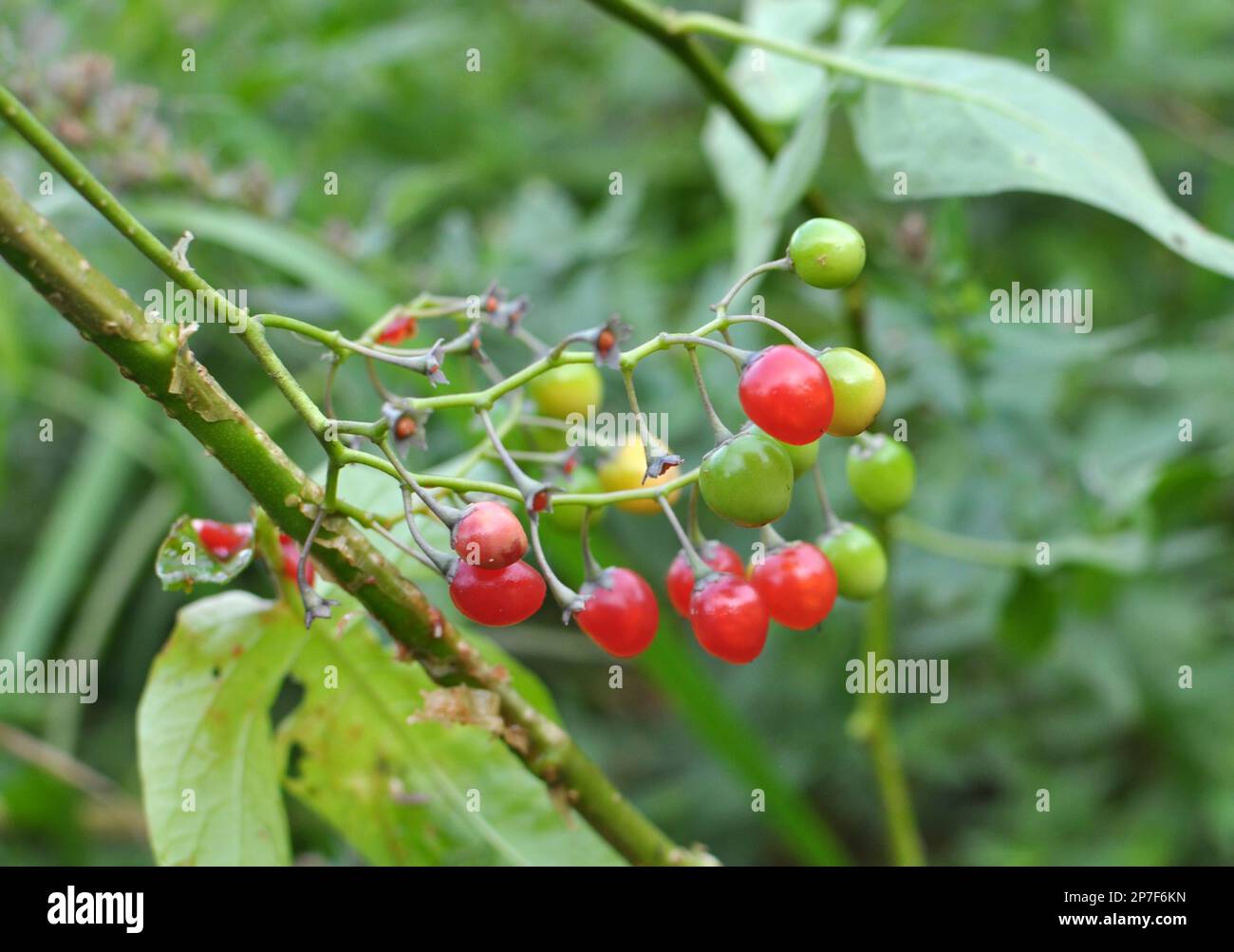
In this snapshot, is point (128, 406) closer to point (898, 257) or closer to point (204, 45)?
point (204, 45)

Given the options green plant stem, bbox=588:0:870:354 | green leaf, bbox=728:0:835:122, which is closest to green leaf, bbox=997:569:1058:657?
green plant stem, bbox=588:0:870:354

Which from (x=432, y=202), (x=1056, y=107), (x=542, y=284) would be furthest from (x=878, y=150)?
(x=432, y=202)

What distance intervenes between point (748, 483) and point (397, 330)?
294 mm

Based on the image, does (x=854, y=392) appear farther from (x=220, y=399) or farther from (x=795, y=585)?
(x=220, y=399)

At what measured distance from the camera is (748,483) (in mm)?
532

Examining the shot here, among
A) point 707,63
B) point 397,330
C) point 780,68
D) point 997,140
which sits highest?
point 780,68

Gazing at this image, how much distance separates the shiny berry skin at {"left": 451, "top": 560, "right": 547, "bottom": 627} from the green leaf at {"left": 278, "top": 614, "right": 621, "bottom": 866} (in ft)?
0.58

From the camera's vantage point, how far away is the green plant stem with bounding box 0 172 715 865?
49 cm

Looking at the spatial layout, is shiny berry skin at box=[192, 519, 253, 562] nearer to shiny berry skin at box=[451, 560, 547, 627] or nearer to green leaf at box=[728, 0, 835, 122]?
shiny berry skin at box=[451, 560, 547, 627]

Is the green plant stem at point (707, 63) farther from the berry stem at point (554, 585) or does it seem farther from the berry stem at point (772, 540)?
the berry stem at point (554, 585)

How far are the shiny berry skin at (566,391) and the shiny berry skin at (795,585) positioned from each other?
0.28m

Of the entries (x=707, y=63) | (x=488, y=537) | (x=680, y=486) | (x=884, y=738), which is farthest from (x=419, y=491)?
(x=884, y=738)

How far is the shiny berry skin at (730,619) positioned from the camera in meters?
0.59

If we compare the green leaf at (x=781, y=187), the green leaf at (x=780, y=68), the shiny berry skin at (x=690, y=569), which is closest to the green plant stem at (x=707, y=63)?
the green leaf at (x=781, y=187)
